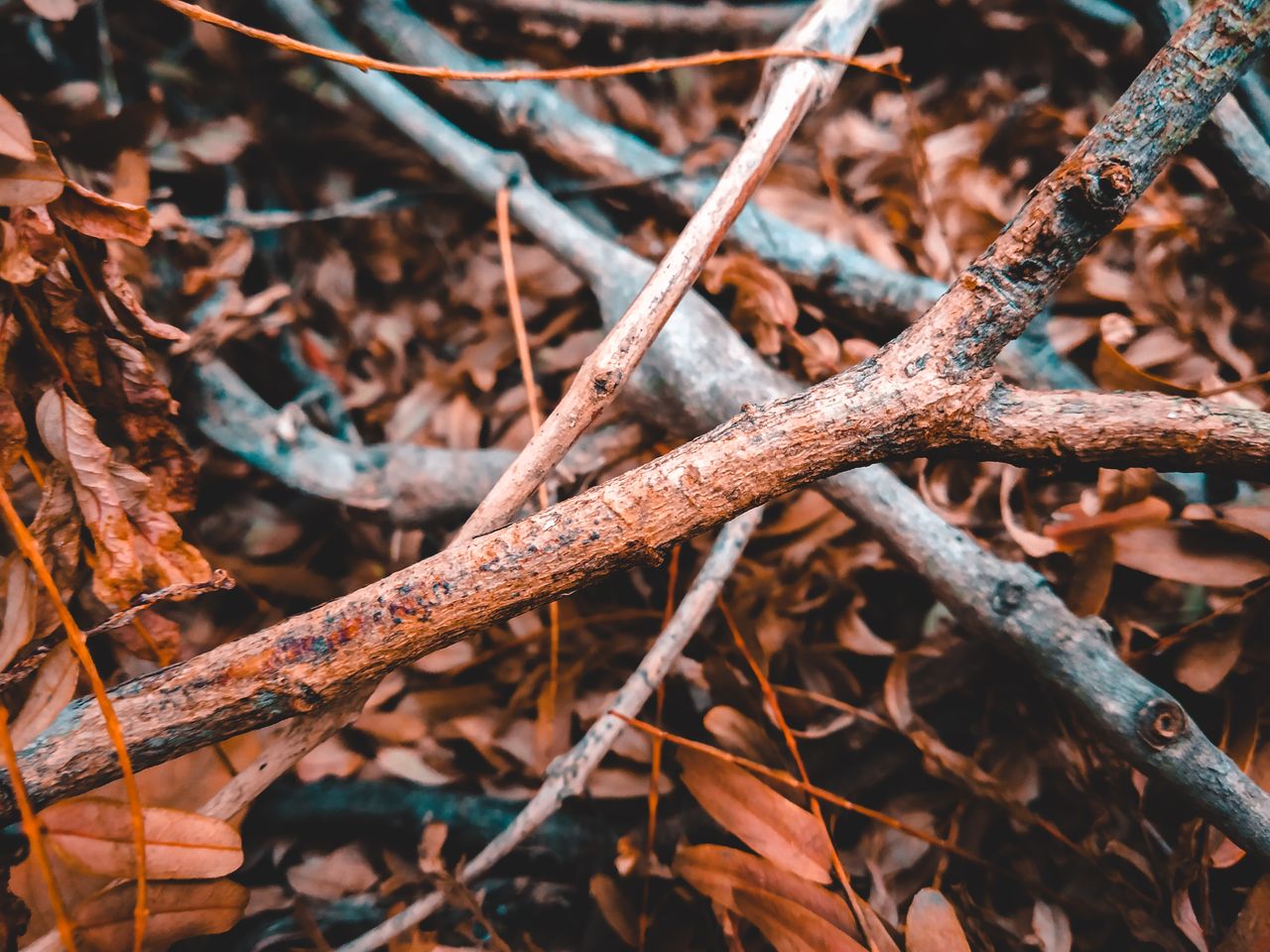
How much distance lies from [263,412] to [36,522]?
14.2 inches

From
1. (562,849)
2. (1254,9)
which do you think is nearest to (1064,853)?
(562,849)

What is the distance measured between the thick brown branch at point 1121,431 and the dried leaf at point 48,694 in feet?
2.78

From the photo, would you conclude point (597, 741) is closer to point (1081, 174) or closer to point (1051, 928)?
point (1051, 928)

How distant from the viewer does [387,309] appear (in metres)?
1.19

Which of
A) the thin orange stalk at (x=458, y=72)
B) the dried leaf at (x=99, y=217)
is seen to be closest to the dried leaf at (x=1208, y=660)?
the thin orange stalk at (x=458, y=72)

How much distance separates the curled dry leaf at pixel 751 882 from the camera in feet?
2.24

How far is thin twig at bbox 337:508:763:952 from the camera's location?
719mm

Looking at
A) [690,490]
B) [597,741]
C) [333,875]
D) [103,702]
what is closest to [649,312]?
[690,490]

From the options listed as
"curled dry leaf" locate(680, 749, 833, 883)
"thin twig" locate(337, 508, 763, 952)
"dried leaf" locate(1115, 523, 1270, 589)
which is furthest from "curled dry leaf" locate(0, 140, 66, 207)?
"dried leaf" locate(1115, 523, 1270, 589)

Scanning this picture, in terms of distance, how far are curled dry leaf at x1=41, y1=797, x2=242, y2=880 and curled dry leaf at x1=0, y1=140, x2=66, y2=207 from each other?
0.54m

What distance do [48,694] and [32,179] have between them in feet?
1.56

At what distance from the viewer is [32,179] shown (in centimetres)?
60

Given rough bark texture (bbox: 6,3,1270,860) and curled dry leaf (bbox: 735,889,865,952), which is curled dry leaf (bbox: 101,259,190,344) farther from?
curled dry leaf (bbox: 735,889,865,952)

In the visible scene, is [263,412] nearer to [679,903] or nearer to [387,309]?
[387,309]
